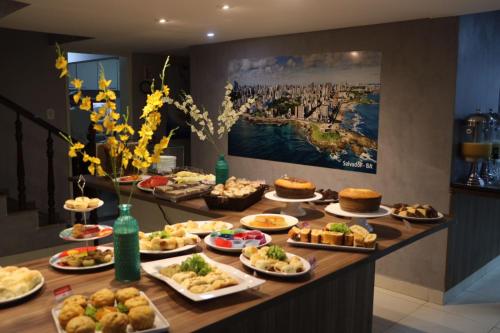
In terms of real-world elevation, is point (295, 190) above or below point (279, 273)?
above

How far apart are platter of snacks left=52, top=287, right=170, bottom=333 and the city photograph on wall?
10.0 ft

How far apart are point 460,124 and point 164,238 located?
2.64m

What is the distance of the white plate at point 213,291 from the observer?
4.75 ft

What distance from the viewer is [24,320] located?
133cm

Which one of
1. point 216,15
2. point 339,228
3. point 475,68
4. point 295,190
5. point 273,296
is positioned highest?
point 216,15

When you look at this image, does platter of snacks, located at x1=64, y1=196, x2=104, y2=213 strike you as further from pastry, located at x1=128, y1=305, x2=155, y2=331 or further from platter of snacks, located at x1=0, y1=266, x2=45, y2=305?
pastry, located at x1=128, y1=305, x2=155, y2=331

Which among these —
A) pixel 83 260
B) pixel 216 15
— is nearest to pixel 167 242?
pixel 83 260

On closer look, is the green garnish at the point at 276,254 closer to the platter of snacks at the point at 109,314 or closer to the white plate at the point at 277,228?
the white plate at the point at 277,228

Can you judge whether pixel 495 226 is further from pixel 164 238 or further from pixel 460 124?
pixel 164 238

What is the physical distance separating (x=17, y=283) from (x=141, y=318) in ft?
1.66

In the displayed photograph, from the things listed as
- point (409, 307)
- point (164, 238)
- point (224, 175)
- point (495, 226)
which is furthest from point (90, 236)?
point (495, 226)

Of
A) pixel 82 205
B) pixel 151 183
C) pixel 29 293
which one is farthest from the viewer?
pixel 151 183

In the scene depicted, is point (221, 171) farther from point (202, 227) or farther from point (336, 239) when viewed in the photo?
point (336, 239)

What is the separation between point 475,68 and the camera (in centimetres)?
370
